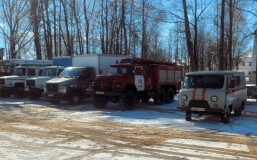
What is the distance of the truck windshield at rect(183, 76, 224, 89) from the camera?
965 centimetres

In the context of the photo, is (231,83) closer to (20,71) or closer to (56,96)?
(56,96)

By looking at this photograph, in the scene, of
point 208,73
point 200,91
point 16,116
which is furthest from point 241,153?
point 16,116

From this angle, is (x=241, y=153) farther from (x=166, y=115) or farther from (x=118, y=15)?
(x=118, y=15)

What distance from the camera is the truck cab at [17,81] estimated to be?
18.3 metres

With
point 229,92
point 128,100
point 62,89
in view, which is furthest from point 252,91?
point 62,89

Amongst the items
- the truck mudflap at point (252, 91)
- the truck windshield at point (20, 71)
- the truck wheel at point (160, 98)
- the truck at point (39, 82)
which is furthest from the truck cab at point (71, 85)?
the truck mudflap at point (252, 91)

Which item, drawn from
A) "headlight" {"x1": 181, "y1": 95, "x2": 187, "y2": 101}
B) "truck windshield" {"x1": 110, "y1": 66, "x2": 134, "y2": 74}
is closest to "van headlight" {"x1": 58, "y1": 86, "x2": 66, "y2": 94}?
"truck windshield" {"x1": 110, "y1": 66, "x2": 134, "y2": 74}

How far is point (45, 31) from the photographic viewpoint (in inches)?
1251

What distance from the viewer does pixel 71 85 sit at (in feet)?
47.4

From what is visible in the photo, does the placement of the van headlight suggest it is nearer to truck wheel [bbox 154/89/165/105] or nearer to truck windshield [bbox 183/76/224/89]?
truck wheel [bbox 154/89/165/105]

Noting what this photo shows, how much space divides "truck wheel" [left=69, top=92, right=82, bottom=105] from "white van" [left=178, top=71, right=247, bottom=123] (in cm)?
692

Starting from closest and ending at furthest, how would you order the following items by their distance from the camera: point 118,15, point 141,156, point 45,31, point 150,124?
point 141,156 → point 150,124 → point 118,15 → point 45,31

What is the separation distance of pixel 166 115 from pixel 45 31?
24850 millimetres

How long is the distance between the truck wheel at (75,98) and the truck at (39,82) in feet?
10.4
